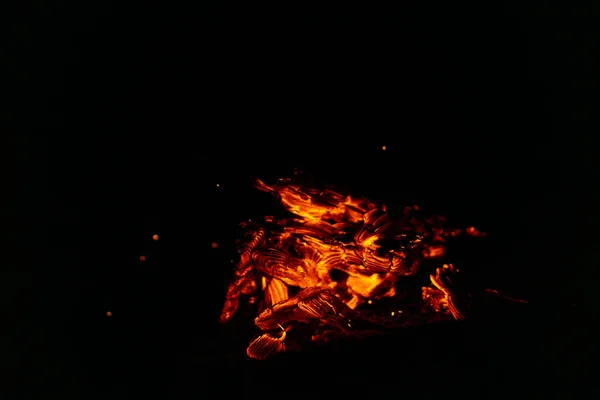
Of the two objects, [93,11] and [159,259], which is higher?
[93,11]

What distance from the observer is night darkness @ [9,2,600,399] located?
1877 millimetres

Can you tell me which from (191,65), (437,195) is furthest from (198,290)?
(437,195)

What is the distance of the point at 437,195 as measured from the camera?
85.5 inches

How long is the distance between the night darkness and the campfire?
6 centimetres

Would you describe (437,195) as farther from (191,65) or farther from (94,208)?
(94,208)

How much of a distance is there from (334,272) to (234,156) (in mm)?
546

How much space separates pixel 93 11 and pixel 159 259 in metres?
0.83

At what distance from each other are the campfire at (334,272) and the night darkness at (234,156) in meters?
0.06

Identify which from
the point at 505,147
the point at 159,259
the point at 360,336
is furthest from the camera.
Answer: the point at 505,147

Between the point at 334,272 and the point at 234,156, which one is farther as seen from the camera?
the point at 334,272

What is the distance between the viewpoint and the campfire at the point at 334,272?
192cm

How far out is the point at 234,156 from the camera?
6.59 feet

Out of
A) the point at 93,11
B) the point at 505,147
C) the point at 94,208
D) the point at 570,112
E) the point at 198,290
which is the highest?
the point at 93,11

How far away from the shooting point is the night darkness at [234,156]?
188 centimetres
